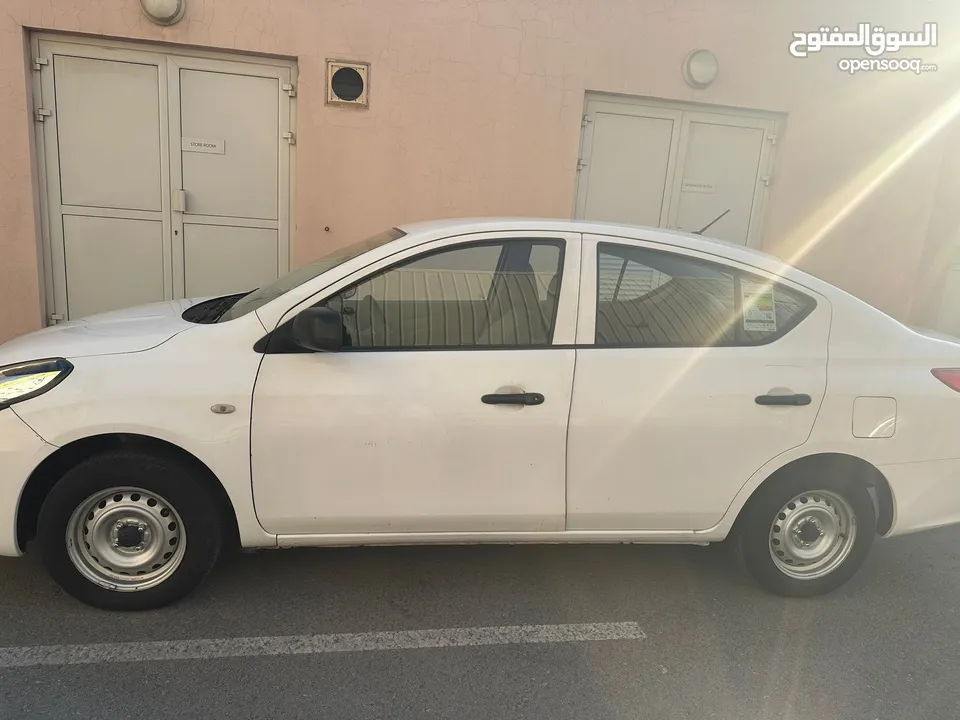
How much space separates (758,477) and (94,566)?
9.60 ft

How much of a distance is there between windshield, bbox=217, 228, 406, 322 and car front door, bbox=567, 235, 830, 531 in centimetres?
97

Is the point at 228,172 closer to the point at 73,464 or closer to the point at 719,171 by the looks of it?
the point at 73,464

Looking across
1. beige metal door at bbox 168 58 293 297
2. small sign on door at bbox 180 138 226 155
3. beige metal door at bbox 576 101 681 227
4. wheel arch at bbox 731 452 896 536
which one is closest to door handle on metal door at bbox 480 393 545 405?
wheel arch at bbox 731 452 896 536

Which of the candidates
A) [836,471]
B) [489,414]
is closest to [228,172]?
[489,414]

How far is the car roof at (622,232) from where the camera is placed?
3.05 m

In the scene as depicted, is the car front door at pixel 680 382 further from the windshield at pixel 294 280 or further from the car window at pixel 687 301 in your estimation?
the windshield at pixel 294 280

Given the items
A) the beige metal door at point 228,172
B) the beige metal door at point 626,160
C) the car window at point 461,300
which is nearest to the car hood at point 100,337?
the car window at point 461,300

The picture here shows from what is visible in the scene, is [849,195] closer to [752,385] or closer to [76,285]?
[752,385]

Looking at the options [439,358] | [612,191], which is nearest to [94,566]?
[439,358]

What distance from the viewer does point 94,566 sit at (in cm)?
287

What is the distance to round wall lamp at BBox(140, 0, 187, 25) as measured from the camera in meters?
5.45

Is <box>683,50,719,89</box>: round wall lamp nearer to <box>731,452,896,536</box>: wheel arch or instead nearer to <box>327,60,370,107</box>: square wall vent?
<box>327,60,370,107</box>: square wall vent

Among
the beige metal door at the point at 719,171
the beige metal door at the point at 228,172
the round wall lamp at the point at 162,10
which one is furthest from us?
the beige metal door at the point at 719,171

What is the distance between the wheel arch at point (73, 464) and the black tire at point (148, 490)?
32mm
